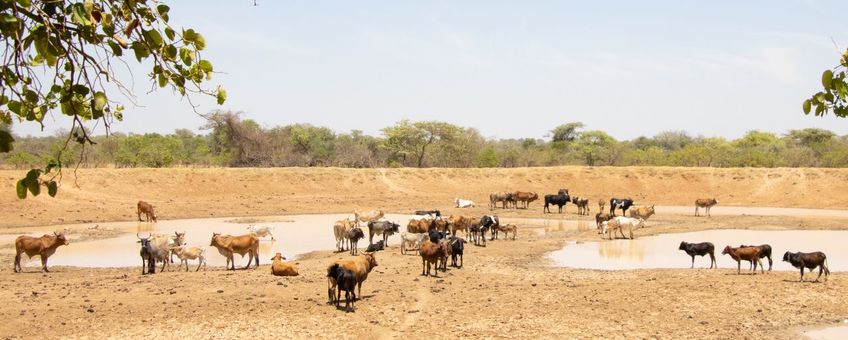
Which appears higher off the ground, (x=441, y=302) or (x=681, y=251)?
(x=681, y=251)

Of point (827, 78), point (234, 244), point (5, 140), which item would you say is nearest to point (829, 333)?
point (827, 78)

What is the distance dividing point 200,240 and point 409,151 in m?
48.8

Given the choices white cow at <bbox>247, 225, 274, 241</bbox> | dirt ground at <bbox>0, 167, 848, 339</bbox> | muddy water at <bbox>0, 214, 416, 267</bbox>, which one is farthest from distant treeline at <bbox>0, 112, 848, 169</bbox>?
dirt ground at <bbox>0, 167, 848, 339</bbox>

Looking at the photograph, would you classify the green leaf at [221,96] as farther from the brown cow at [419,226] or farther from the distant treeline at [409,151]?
the distant treeline at [409,151]

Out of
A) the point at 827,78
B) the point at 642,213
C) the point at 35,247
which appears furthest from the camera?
the point at 642,213

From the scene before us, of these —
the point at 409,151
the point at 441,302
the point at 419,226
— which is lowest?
the point at 441,302

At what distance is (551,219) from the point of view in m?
35.1

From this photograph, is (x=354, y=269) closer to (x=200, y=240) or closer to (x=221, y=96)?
(x=221, y=96)

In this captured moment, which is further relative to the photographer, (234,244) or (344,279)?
(234,244)

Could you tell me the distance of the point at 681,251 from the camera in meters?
22.1

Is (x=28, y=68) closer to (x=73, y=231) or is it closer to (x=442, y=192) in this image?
(x=73, y=231)

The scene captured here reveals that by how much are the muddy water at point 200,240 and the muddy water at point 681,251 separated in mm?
7223

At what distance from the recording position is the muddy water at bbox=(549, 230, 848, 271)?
1933 cm

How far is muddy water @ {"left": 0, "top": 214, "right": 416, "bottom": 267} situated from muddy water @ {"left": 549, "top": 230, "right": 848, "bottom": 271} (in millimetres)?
7223
